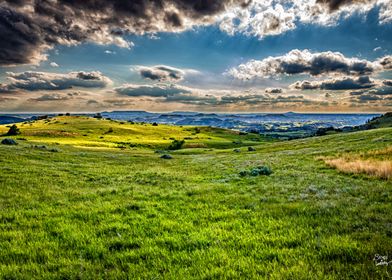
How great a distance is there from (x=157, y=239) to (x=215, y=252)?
199 centimetres

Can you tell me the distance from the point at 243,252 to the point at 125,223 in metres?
4.72

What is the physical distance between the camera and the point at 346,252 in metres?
6.54

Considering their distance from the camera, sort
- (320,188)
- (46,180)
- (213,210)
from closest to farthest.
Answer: (213,210)
(320,188)
(46,180)

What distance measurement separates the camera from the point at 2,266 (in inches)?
250

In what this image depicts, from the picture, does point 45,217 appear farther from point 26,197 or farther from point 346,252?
point 346,252

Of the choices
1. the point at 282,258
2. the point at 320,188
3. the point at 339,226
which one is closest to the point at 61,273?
the point at 282,258

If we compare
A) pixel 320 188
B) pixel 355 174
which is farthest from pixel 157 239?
pixel 355 174

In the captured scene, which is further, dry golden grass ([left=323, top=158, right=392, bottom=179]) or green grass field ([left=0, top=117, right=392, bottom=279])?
dry golden grass ([left=323, top=158, right=392, bottom=179])

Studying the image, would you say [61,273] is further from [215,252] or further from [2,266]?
[215,252]

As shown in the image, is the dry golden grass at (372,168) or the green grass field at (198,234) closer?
the green grass field at (198,234)

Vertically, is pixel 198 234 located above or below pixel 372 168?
below

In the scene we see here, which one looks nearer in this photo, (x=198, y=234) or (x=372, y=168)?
(x=198, y=234)

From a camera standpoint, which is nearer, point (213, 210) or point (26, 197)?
point (213, 210)

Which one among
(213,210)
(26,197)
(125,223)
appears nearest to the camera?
(125,223)
